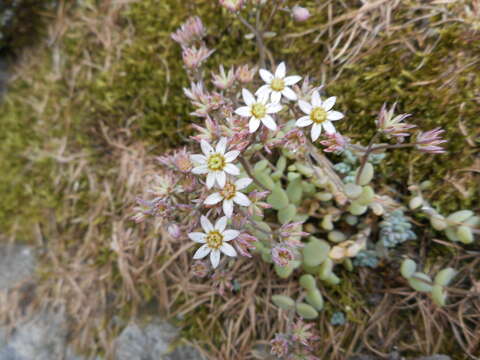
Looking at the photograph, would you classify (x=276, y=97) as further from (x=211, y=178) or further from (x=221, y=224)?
(x=221, y=224)

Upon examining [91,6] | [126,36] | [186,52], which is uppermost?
[91,6]

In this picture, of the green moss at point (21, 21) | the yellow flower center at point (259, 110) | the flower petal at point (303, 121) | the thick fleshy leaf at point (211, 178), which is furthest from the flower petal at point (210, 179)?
the green moss at point (21, 21)

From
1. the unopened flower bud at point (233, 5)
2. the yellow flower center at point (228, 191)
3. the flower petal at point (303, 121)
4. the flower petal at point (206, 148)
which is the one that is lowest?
the yellow flower center at point (228, 191)

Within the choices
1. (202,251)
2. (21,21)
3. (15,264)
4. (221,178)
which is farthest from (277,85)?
(21,21)

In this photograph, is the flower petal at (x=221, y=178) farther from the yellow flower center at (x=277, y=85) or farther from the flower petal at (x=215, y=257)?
the yellow flower center at (x=277, y=85)

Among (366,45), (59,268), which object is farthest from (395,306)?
(59,268)

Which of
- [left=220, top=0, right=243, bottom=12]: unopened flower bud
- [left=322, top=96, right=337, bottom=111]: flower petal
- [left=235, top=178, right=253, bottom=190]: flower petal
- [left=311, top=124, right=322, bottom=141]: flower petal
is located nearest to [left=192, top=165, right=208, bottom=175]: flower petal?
[left=235, top=178, right=253, bottom=190]: flower petal

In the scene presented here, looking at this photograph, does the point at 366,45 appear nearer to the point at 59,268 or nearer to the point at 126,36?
the point at 126,36
